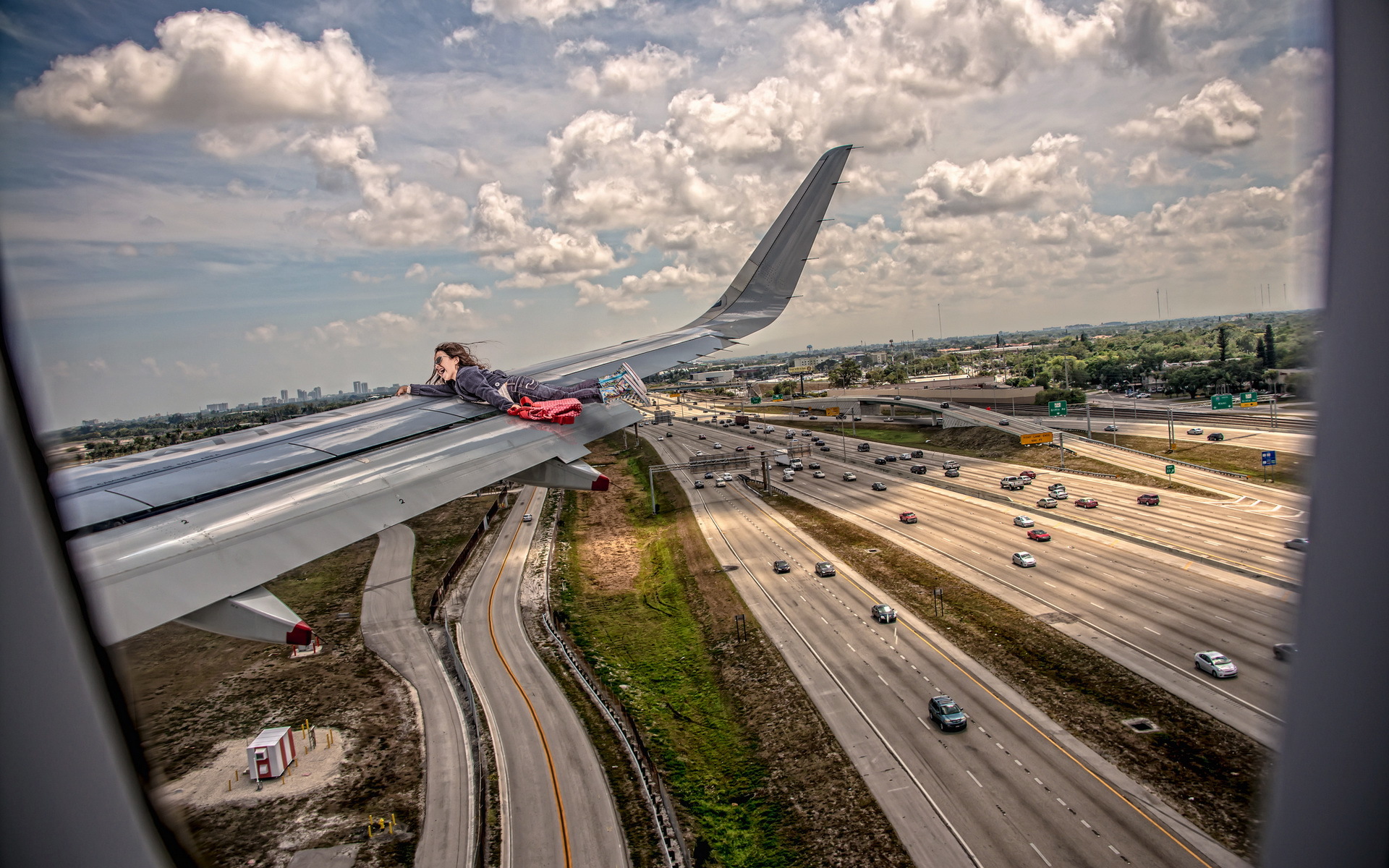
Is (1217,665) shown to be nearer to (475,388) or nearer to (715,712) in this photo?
(715,712)

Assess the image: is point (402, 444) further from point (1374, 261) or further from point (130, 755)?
point (1374, 261)

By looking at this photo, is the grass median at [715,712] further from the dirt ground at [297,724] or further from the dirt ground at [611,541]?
the dirt ground at [297,724]

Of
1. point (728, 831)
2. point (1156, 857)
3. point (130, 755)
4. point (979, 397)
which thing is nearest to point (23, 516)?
point (130, 755)

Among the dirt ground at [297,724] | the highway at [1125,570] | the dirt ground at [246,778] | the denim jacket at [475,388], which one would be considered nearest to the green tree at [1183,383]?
the highway at [1125,570]

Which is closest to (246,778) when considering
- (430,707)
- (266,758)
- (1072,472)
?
(266,758)

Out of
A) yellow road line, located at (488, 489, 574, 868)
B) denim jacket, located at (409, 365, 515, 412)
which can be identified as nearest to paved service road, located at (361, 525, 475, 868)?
yellow road line, located at (488, 489, 574, 868)

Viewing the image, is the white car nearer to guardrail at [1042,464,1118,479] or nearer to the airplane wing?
the airplane wing
